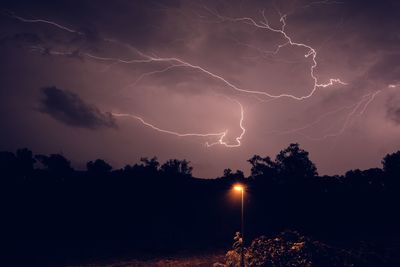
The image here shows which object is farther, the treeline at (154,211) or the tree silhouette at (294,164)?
the tree silhouette at (294,164)

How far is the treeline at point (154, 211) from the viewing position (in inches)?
1103

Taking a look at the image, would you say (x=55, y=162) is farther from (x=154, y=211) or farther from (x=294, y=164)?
(x=294, y=164)

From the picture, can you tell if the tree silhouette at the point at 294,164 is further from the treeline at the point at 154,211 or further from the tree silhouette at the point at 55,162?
the tree silhouette at the point at 55,162

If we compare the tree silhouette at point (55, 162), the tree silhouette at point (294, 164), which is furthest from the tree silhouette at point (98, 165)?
the tree silhouette at point (294, 164)

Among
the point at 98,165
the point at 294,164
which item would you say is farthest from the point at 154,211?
the point at 294,164

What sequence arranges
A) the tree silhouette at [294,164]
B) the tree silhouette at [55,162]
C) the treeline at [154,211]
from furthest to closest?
the tree silhouette at [294,164] < the tree silhouette at [55,162] < the treeline at [154,211]

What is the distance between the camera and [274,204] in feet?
129

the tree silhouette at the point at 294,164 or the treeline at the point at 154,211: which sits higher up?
the tree silhouette at the point at 294,164

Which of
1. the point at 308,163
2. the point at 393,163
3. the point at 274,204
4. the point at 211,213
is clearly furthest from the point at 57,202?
the point at 393,163

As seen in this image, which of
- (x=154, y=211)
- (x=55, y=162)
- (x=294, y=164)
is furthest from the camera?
(x=294, y=164)

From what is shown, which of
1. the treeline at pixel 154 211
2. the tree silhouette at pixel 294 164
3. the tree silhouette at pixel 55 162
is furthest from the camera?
the tree silhouette at pixel 294 164

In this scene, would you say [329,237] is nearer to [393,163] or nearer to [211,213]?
[211,213]

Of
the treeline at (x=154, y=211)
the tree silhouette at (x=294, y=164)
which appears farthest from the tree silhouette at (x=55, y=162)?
the tree silhouette at (x=294, y=164)

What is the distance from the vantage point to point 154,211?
112 ft
